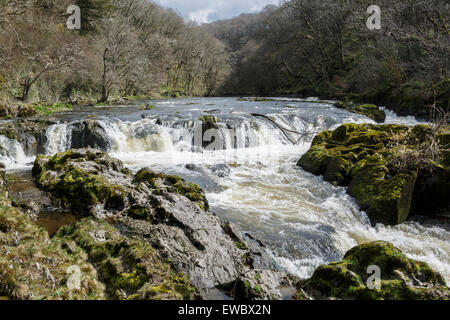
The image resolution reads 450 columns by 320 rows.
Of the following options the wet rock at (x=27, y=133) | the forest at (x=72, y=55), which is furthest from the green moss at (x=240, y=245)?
the forest at (x=72, y=55)

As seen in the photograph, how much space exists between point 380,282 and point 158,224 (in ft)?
9.93

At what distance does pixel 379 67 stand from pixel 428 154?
69.5ft

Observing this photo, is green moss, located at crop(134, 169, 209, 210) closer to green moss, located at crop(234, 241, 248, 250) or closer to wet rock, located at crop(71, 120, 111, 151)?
green moss, located at crop(234, 241, 248, 250)

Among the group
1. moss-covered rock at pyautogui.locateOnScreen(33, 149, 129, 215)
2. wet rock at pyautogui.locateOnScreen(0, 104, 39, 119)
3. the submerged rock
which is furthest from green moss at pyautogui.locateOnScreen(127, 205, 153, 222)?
wet rock at pyautogui.locateOnScreen(0, 104, 39, 119)

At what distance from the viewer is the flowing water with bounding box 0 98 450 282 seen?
507 centimetres

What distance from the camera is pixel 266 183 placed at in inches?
329

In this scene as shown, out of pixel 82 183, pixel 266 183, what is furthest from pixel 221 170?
pixel 82 183

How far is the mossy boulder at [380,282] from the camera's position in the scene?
2.71 meters

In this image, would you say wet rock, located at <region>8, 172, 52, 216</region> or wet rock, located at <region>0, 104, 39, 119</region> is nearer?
wet rock, located at <region>8, 172, 52, 216</region>

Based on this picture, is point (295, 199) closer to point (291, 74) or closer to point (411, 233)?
point (411, 233)

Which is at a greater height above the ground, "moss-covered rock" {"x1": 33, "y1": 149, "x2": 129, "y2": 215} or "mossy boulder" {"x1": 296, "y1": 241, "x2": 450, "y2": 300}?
"moss-covered rock" {"x1": 33, "y1": 149, "x2": 129, "y2": 215}

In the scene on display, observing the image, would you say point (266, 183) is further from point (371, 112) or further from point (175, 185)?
point (371, 112)

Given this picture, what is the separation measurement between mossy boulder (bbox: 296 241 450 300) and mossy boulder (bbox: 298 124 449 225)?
10.4ft
